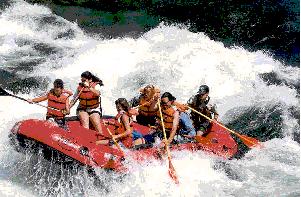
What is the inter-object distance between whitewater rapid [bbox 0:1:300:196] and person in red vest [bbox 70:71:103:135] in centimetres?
108

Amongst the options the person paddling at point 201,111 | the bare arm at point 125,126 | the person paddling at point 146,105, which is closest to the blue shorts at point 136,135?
the bare arm at point 125,126

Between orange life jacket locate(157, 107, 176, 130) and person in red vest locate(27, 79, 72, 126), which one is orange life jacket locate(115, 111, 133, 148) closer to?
orange life jacket locate(157, 107, 176, 130)

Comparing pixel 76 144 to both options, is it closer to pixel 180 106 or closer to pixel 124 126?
pixel 124 126

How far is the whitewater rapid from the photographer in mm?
8883

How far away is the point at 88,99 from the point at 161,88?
4.53m

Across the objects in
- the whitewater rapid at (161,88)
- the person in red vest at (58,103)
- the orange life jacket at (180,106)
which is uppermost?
the orange life jacket at (180,106)

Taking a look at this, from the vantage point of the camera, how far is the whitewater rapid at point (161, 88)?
8.88 m

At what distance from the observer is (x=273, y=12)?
17266mm

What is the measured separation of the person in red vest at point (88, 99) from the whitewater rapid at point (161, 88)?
3.54 feet

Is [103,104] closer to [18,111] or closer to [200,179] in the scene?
[18,111]

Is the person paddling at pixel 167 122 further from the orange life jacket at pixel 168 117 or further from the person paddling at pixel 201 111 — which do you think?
the person paddling at pixel 201 111

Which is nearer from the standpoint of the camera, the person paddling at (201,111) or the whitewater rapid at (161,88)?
the whitewater rapid at (161,88)

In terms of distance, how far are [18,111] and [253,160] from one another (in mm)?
4932

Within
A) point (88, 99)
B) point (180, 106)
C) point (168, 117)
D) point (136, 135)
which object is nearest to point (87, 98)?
point (88, 99)
